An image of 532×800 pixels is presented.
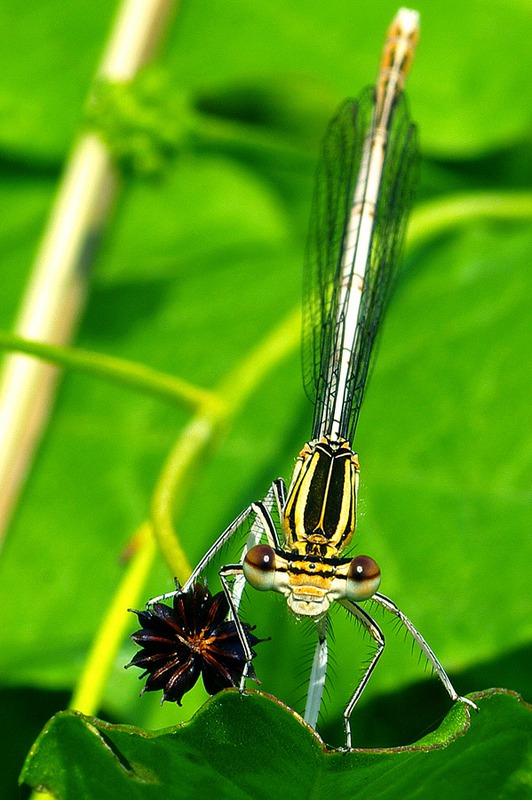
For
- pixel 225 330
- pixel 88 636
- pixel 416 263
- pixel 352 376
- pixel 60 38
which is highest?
pixel 60 38

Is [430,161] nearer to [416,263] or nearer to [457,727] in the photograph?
[416,263]

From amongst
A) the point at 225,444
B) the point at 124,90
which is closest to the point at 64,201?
the point at 124,90

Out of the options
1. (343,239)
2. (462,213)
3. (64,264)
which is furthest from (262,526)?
(64,264)

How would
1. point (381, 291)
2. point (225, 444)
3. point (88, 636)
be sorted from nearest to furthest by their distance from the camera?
point (381, 291) → point (88, 636) → point (225, 444)

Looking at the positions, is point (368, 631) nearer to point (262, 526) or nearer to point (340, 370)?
point (262, 526)

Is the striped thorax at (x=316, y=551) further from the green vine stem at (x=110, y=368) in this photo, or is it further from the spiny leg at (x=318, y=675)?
the green vine stem at (x=110, y=368)

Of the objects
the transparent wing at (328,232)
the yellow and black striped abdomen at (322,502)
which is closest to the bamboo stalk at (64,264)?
the transparent wing at (328,232)

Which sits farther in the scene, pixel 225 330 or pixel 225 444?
pixel 225 330

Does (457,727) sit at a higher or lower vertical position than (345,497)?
lower
